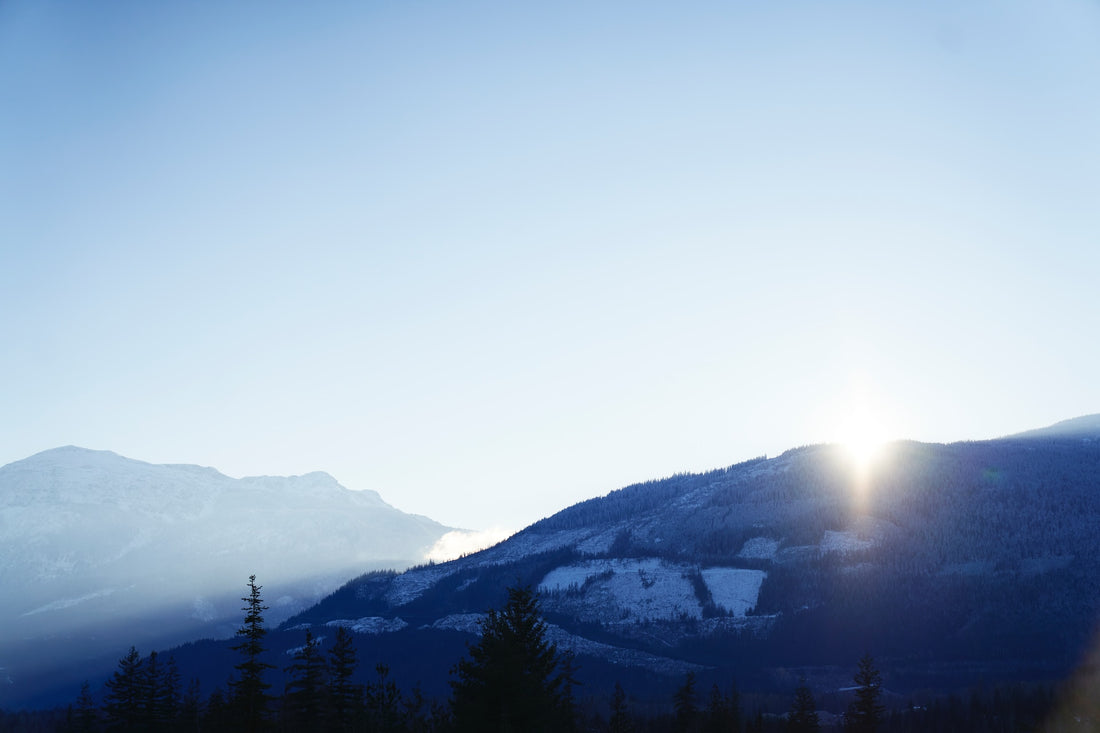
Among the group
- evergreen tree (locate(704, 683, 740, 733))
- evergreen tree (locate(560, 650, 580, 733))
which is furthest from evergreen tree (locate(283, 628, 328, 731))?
evergreen tree (locate(704, 683, 740, 733))

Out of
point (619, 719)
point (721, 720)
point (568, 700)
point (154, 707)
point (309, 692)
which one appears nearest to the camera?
point (309, 692)

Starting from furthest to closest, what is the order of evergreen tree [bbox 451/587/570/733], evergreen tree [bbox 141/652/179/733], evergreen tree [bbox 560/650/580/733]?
evergreen tree [bbox 141/652/179/733] → evergreen tree [bbox 560/650/580/733] → evergreen tree [bbox 451/587/570/733]

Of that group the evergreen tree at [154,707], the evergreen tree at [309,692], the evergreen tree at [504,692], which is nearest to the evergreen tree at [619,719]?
the evergreen tree at [309,692]

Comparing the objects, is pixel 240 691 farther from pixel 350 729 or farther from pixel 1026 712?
pixel 1026 712

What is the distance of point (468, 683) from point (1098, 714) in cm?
17550

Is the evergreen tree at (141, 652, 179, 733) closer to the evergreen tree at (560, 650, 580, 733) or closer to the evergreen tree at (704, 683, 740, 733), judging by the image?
the evergreen tree at (560, 650, 580, 733)

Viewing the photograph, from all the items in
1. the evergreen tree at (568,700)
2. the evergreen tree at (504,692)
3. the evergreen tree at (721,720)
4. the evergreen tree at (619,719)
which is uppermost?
the evergreen tree at (504,692)

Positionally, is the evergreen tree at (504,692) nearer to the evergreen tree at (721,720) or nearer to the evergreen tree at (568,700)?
the evergreen tree at (568,700)

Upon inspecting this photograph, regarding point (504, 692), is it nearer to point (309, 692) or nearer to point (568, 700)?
point (309, 692)

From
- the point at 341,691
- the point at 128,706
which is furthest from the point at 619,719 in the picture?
the point at 128,706

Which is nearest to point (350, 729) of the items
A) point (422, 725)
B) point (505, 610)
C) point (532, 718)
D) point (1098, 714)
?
point (422, 725)

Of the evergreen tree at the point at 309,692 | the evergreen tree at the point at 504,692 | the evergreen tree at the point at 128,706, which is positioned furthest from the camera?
the evergreen tree at the point at 128,706

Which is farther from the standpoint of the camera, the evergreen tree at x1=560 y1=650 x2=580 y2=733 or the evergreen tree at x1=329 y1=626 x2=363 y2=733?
the evergreen tree at x1=329 y1=626 x2=363 y2=733

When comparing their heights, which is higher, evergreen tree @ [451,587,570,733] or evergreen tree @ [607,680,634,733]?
evergreen tree @ [451,587,570,733]
